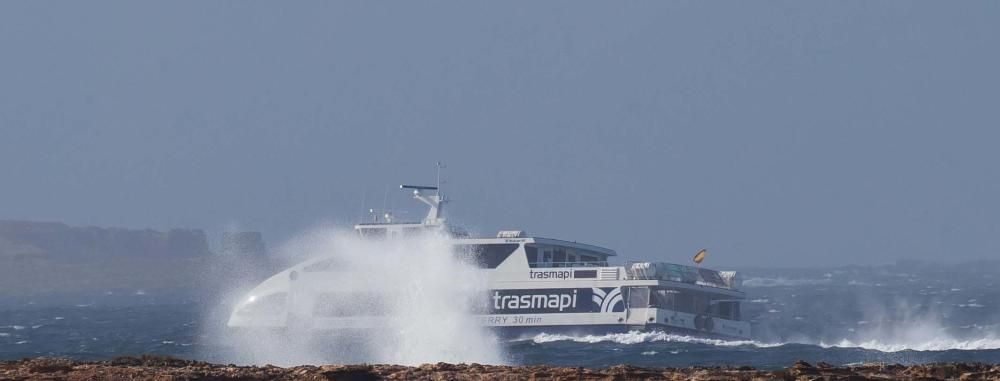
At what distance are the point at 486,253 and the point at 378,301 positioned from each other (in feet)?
10.6

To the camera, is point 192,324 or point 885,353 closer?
point 885,353

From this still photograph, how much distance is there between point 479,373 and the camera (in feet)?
47.5

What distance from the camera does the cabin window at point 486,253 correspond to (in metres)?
40.1

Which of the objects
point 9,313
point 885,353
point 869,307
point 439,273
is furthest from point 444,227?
point 9,313

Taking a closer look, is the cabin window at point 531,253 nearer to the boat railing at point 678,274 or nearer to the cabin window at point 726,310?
the boat railing at point 678,274

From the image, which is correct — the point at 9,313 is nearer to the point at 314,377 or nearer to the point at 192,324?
the point at 192,324

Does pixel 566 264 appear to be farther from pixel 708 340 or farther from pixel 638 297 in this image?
pixel 708 340

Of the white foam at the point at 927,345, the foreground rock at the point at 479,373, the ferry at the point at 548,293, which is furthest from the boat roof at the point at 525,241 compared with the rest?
the foreground rock at the point at 479,373

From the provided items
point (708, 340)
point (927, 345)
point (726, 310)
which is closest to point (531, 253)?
point (708, 340)

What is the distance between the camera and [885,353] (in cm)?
3800

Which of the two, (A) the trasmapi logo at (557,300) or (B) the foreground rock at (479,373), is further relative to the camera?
(A) the trasmapi logo at (557,300)

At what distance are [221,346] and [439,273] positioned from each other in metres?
6.42

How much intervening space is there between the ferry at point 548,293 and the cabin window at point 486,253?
27mm

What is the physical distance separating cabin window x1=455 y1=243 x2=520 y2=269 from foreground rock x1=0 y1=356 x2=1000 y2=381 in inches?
976
